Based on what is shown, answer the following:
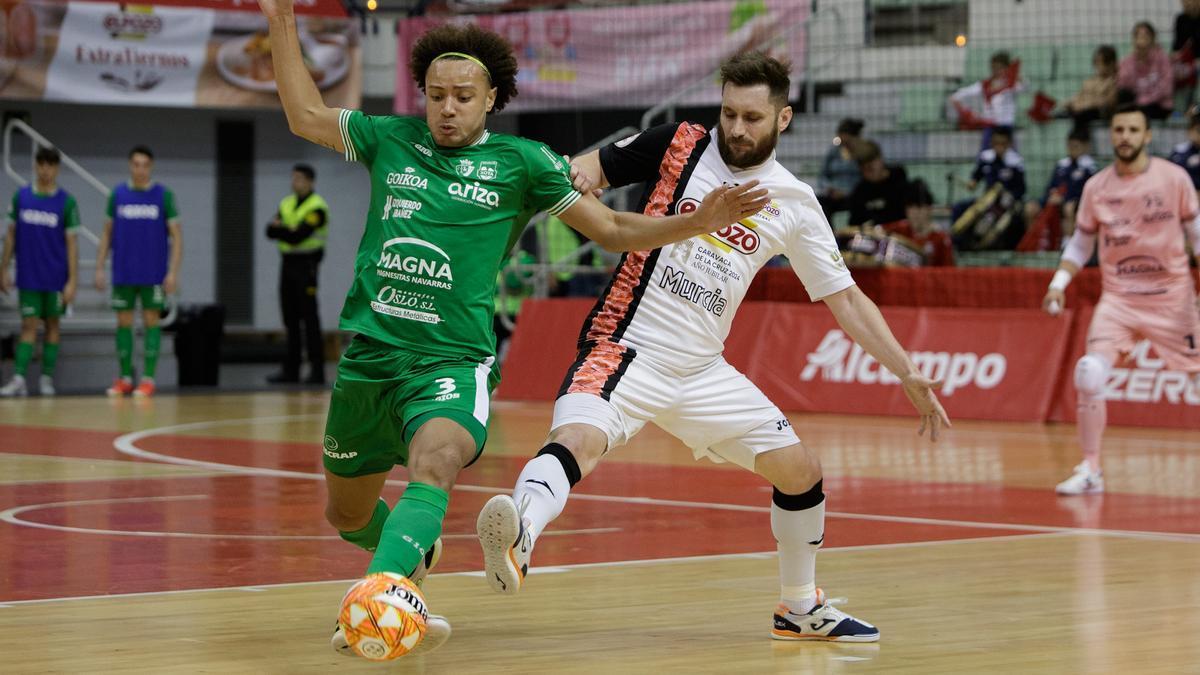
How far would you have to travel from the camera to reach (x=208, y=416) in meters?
15.5

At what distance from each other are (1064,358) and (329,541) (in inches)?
352

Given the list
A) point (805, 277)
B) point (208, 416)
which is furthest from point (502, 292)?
point (805, 277)

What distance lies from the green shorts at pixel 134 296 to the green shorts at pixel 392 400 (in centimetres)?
1314

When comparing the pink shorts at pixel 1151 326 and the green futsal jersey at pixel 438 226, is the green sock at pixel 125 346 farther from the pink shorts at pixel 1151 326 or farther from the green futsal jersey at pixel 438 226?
the green futsal jersey at pixel 438 226

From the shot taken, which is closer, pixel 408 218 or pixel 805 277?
pixel 408 218

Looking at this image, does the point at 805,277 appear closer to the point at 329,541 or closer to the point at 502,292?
the point at 329,541

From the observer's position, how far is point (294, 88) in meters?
5.62

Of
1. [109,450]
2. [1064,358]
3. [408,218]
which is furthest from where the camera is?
[1064,358]

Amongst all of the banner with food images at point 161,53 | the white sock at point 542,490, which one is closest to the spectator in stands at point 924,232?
the banner with food images at point 161,53

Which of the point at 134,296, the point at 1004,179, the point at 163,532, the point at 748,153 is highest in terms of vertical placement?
the point at 1004,179

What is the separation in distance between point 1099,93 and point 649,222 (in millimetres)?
13850

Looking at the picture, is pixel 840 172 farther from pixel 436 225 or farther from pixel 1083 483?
pixel 436 225

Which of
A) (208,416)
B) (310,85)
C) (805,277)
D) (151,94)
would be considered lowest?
(208,416)

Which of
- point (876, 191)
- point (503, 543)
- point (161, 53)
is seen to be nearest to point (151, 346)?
point (161, 53)
